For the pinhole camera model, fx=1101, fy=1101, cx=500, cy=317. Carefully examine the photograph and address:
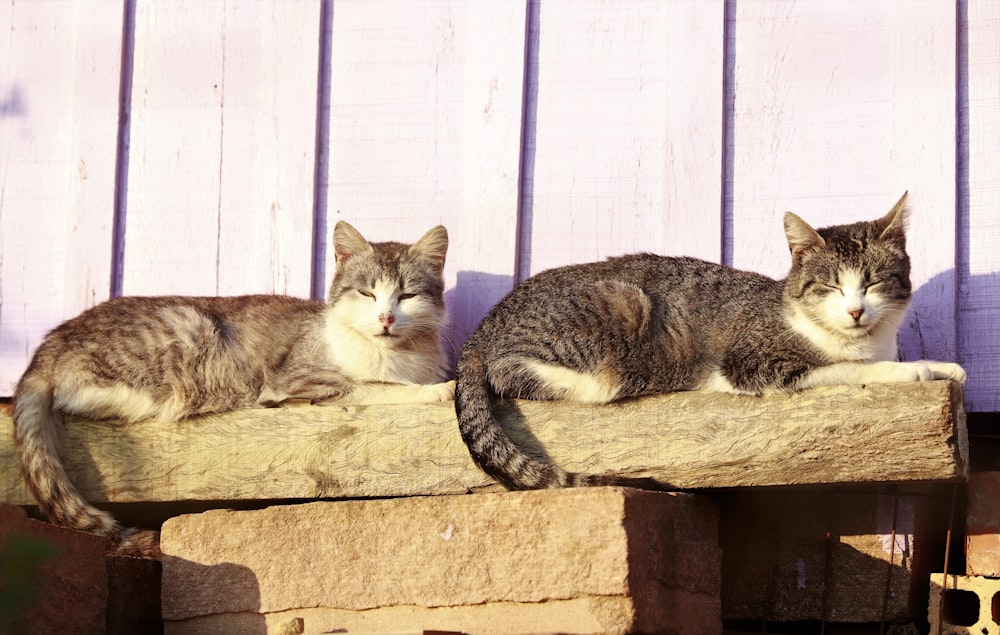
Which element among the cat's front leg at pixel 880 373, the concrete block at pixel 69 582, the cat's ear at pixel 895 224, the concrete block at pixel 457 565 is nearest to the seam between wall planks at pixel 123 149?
the concrete block at pixel 457 565

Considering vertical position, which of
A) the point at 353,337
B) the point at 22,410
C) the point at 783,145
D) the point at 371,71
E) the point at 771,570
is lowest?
the point at 771,570

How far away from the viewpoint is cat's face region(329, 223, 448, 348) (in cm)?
527

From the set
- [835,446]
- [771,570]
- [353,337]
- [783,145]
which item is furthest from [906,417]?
[353,337]

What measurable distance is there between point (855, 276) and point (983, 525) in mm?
1290

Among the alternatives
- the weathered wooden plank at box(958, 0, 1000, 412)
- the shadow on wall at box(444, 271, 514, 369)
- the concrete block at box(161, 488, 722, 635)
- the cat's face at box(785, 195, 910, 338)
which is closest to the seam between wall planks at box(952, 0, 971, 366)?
the weathered wooden plank at box(958, 0, 1000, 412)

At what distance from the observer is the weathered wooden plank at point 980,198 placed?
5.12 metres

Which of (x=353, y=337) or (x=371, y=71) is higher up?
(x=371, y=71)

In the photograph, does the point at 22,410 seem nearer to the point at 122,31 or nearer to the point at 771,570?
the point at 122,31

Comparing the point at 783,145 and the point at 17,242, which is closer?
the point at 783,145

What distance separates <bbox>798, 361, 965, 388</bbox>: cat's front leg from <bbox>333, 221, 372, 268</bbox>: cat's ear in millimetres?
2192

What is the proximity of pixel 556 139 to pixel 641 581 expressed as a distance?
2.44 m

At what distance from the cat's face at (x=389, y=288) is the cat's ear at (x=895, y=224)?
204 centimetres

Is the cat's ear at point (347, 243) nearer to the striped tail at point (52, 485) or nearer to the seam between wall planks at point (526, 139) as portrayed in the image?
the seam between wall planks at point (526, 139)

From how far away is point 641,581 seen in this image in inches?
161
